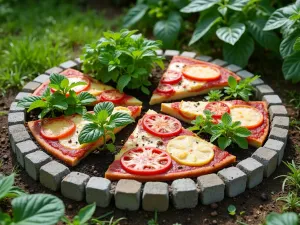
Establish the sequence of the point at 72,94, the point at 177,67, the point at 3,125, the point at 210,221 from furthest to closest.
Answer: the point at 177,67, the point at 3,125, the point at 72,94, the point at 210,221

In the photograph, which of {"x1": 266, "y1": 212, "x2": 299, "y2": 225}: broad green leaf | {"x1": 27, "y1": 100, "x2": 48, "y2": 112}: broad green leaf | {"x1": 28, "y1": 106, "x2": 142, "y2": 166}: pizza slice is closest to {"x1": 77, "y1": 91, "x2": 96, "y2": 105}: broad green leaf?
{"x1": 28, "y1": 106, "x2": 142, "y2": 166}: pizza slice

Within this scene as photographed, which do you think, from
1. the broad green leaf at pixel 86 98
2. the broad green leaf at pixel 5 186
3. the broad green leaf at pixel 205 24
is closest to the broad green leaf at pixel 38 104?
the broad green leaf at pixel 86 98

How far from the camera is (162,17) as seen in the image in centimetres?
603

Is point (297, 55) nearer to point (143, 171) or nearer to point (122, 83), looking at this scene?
point (122, 83)

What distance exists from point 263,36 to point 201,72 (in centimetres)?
92

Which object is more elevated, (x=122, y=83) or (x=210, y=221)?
(x=122, y=83)

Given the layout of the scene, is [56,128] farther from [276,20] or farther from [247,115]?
[276,20]

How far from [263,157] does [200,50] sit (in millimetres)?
2329

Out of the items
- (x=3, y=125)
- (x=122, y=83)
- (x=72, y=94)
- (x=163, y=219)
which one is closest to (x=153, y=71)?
(x=122, y=83)

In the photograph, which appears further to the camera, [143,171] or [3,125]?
[3,125]

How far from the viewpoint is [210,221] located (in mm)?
3584

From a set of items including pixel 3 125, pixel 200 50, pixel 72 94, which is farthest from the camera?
pixel 200 50

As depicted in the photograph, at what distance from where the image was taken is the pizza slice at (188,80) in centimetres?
470

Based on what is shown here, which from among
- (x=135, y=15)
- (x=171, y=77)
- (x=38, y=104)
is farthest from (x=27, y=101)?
(x=135, y=15)
